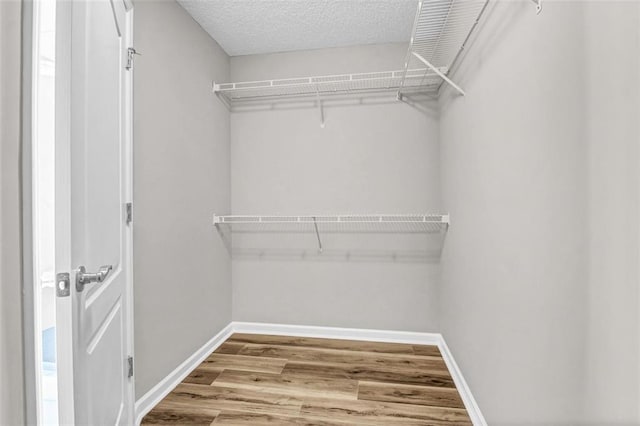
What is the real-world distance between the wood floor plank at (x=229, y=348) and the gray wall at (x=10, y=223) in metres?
1.83

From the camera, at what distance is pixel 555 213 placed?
3.15ft

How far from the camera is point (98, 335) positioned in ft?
3.68

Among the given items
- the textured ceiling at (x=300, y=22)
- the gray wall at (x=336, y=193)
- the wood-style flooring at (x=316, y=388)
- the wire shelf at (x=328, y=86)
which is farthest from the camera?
the gray wall at (x=336, y=193)

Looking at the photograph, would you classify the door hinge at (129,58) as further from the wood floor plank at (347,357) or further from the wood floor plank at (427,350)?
the wood floor plank at (427,350)

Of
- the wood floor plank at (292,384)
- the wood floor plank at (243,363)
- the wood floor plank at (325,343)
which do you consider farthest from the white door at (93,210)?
the wood floor plank at (325,343)

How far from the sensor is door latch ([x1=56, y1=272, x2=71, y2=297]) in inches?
32.1

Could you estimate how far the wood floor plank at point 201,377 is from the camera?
6.98 ft

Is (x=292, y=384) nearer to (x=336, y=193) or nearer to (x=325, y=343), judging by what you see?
(x=325, y=343)

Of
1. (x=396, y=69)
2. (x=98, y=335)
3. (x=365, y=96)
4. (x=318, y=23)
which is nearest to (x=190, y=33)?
(x=318, y=23)

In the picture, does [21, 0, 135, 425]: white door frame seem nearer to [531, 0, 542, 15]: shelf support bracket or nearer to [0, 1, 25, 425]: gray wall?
[0, 1, 25, 425]: gray wall

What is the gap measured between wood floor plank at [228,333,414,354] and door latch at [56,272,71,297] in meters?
2.08

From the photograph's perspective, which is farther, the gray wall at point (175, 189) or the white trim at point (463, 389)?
the gray wall at point (175, 189)

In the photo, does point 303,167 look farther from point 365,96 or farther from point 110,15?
point 110,15

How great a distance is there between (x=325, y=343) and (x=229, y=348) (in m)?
0.78
